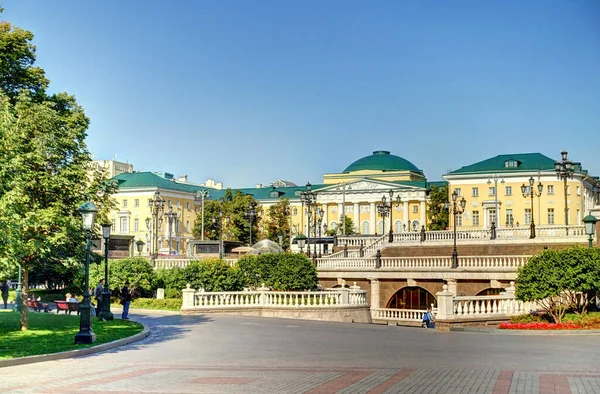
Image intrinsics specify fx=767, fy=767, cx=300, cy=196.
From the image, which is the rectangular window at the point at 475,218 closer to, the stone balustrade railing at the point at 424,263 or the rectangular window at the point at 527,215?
the rectangular window at the point at 527,215

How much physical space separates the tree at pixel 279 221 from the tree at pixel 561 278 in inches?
3560

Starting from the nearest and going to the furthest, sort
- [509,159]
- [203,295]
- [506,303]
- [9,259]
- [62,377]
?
[62,377] < [9,259] < [506,303] < [203,295] < [509,159]

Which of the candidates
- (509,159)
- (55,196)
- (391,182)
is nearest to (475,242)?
(55,196)

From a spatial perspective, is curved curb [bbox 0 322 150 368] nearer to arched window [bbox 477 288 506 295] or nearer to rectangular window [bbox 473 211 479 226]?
arched window [bbox 477 288 506 295]

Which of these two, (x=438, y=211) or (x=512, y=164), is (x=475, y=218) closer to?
(x=438, y=211)

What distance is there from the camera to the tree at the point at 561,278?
2933cm

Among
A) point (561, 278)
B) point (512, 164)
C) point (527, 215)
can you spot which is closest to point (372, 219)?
point (512, 164)

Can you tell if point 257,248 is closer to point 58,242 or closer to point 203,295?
point 203,295

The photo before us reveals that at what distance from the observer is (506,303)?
34.1 meters

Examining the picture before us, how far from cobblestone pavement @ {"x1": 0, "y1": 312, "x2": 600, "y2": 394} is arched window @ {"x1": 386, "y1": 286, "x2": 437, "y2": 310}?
2078 centimetres

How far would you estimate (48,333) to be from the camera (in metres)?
25.5

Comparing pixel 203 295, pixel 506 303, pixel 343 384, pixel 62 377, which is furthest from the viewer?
pixel 203 295

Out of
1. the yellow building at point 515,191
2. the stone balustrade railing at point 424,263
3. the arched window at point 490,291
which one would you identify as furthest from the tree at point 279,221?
the arched window at point 490,291

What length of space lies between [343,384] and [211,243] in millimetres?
57247
